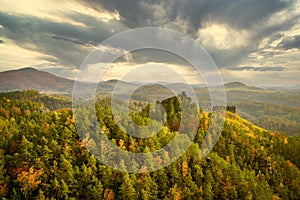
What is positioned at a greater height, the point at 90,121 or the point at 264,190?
the point at 90,121

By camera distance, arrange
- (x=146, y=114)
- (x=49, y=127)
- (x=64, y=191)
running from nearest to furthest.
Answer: (x=64, y=191) → (x=49, y=127) → (x=146, y=114)

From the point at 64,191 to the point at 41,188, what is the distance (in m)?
9.59

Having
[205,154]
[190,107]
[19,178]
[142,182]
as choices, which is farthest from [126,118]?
[190,107]

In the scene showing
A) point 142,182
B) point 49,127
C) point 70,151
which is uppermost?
point 49,127

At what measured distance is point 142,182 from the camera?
99125 mm

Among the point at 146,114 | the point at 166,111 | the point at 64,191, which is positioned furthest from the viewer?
the point at 166,111

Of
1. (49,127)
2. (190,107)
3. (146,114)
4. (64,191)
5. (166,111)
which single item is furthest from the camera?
(190,107)

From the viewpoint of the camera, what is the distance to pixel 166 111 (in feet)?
517

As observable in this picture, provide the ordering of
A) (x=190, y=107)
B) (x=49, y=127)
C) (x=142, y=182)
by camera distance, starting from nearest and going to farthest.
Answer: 1. (x=142, y=182)
2. (x=49, y=127)
3. (x=190, y=107)

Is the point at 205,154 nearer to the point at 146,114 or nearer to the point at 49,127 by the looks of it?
the point at 146,114

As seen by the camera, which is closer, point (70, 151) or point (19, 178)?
point (19, 178)

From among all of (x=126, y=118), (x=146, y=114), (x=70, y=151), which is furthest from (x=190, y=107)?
(x=70, y=151)

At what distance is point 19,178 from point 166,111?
92387 mm

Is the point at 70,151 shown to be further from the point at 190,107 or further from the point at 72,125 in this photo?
the point at 190,107
